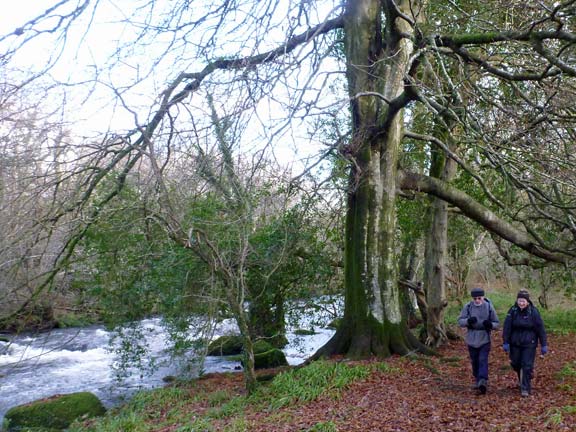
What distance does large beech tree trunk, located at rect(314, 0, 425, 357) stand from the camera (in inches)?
461

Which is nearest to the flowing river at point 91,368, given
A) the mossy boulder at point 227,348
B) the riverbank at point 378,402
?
the mossy boulder at point 227,348

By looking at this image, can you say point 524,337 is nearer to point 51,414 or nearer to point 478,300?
point 478,300

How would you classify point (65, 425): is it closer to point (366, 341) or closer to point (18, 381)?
point (18, 381)

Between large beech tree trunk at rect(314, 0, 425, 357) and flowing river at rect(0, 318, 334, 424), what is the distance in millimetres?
3962

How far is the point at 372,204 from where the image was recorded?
12.0 m

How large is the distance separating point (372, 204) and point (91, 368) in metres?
11.2

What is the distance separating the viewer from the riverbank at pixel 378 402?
7789mm

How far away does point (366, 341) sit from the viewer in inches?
454

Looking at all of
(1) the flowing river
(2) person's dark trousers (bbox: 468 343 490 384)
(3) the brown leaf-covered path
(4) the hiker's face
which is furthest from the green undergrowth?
(4) the hiker's face

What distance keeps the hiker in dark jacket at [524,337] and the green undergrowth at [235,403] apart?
2216 mm

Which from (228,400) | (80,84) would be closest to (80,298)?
(228,400)

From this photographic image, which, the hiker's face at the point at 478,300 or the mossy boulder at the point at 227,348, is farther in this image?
the mossy boulder at the point at 227,348

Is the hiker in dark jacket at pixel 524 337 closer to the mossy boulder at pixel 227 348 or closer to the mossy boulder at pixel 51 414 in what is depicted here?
the mossy boulder at pixel 51 414

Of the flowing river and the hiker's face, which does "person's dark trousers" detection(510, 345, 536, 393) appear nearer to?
the hiker's face
